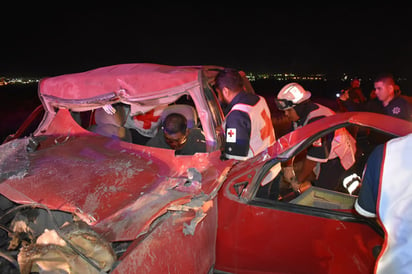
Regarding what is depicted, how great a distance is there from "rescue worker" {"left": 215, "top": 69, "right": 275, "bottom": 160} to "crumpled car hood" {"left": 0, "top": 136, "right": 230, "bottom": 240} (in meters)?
0.30

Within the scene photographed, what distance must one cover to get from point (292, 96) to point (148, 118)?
184 cm

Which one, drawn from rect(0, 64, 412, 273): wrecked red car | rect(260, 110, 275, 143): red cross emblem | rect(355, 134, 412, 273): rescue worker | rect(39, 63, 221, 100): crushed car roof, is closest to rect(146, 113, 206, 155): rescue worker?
rect(0, 64, 412, 273): wrecked red car

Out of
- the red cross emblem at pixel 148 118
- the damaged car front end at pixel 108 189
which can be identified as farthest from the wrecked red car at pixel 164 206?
the red cross emblem at pixel 148 118

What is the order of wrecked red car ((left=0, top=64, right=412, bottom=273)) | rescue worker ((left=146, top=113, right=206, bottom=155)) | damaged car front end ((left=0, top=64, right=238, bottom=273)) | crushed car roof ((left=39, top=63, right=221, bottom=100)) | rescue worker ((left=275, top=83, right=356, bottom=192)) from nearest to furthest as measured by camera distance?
damaged car front end ((left=0, top=64, right=238, bottom=273))
wrecked red car ((left=0, top=64, right=412, bottom=273))
crushed car roof ((left=39, top=63, right=221, bottom=100))
rescue worker ((left=146, top=113, right=206, bottom=155))
rescue worker ((left=275, top=83, right=356, bottom=192))

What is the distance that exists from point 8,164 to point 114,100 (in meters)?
1.04

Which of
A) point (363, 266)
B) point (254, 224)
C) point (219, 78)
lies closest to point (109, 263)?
point (254, 224)

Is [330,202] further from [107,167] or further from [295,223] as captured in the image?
[107,167]

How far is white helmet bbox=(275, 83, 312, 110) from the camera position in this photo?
3238mm

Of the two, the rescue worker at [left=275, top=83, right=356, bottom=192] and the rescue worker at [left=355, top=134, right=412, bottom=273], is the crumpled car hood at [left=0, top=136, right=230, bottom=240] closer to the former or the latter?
the rescue worker at [left=355, top=134, right=412, bottom=273]

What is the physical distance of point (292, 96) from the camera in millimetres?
3262

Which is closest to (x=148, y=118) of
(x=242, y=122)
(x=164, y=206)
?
(x=242, y=122)

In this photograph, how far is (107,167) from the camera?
2426mm

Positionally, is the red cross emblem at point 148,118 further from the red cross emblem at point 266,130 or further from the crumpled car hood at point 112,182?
the red cross emblem at point 266,130

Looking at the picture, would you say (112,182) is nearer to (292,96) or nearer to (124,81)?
(124,81)
